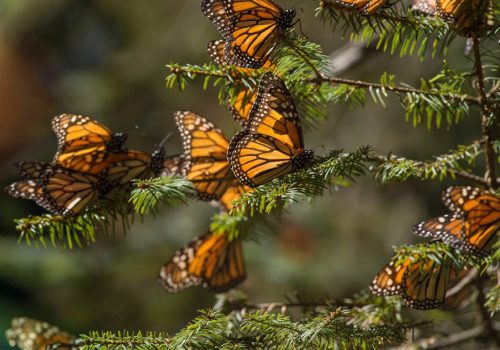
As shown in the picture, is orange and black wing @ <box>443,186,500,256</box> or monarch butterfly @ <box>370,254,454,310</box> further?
monarch butterfly @ <box>370,254,454,310</box>

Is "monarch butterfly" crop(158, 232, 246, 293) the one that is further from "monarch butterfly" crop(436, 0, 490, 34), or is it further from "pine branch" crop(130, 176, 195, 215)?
"monarch butterfly" crop(436, 0, 490, 34)

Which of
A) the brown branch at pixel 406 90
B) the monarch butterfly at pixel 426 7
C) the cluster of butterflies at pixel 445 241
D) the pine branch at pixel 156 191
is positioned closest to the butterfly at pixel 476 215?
the cluster of butterflies at pixel 445 241

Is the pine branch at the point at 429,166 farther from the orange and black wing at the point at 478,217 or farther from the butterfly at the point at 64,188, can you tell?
the butterfly at the point at 64,188

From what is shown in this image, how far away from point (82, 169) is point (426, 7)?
2.52 feet

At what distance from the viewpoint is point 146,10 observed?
13.0 feet

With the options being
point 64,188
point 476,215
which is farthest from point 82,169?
point 476,215

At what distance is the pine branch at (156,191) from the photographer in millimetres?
1184

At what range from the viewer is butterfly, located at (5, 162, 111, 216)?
1.32 metres

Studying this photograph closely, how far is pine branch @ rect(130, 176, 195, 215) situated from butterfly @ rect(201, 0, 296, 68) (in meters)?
0.25

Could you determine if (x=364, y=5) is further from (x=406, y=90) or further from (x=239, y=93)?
(x=239, y=93)

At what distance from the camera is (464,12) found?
1.08m

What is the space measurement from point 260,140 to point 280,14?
249 millimetres

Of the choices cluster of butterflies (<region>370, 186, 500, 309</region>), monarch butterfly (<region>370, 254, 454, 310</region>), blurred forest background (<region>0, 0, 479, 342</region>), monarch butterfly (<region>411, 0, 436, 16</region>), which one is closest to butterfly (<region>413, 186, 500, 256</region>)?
cluster of butterflies (<region>370, 186, 500, 309</region>)

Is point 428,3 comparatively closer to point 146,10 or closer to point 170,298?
point 170,298
